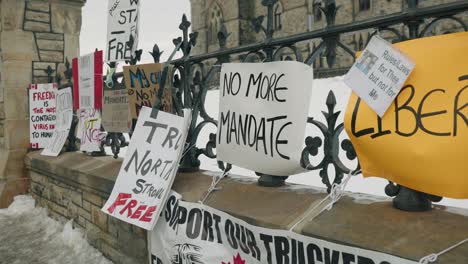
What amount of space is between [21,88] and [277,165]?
5.60m

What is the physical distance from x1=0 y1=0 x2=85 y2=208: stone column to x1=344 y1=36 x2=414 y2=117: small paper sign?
5.70m

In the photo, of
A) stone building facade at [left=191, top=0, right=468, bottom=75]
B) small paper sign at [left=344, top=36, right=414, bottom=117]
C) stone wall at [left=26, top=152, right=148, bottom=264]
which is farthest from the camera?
stone building facade at [left=191, top=0, right=468, bottom=75]

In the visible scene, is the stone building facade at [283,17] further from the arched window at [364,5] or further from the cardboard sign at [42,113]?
the cardboard sign at [42,113]

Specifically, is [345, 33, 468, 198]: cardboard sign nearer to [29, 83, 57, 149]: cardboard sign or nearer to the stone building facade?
[29, 83, 57, 149]: cardboard sign

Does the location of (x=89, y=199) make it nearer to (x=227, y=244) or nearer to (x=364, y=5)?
(x=227, y=244)

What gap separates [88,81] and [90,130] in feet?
2.04

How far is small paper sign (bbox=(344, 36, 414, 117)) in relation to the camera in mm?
1780

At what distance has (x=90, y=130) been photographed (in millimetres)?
5023

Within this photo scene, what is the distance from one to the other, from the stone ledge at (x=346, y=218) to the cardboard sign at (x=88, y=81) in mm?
2097

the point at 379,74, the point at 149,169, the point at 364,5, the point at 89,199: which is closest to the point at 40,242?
the point at 89,199

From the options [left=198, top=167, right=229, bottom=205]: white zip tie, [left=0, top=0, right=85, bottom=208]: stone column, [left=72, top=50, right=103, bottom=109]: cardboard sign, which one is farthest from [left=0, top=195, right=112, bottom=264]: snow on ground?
[left=198, top=167, right=229, bottom=205]: white zip tie

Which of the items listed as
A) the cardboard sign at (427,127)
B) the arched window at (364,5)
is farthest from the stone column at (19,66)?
the arched window at (364,5)

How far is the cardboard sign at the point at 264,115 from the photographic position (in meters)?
2.28

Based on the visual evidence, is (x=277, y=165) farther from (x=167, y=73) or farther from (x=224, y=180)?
(x=167, y=73)
